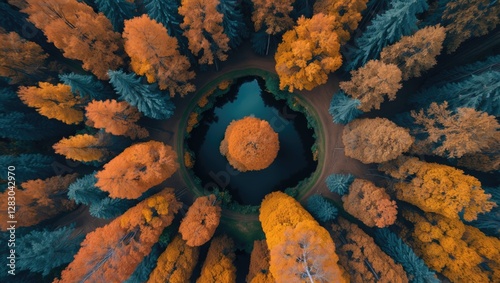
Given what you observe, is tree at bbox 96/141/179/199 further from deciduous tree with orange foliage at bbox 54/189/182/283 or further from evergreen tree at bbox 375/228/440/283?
evergreen tree at bbox 375/228/440/283

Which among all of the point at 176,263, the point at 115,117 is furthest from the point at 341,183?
the point at 115,117

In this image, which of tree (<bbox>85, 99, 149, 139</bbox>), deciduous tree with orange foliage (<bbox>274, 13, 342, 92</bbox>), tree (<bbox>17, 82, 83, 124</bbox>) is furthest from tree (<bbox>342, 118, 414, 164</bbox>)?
tree (<bbox>17, 82, 83, 124</bbox>)

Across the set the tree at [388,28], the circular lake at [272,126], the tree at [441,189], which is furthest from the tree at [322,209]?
Answer: the tree at [388,28]

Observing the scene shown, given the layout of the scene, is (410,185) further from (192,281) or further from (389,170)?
(192,281)

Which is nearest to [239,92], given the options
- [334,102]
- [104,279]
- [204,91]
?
[204,91]

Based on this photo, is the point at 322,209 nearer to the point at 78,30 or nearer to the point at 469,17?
the point at 469,17

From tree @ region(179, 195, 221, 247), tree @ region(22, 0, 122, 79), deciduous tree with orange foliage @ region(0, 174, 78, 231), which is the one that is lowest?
tree @ region(179, 195, 221, 247)
